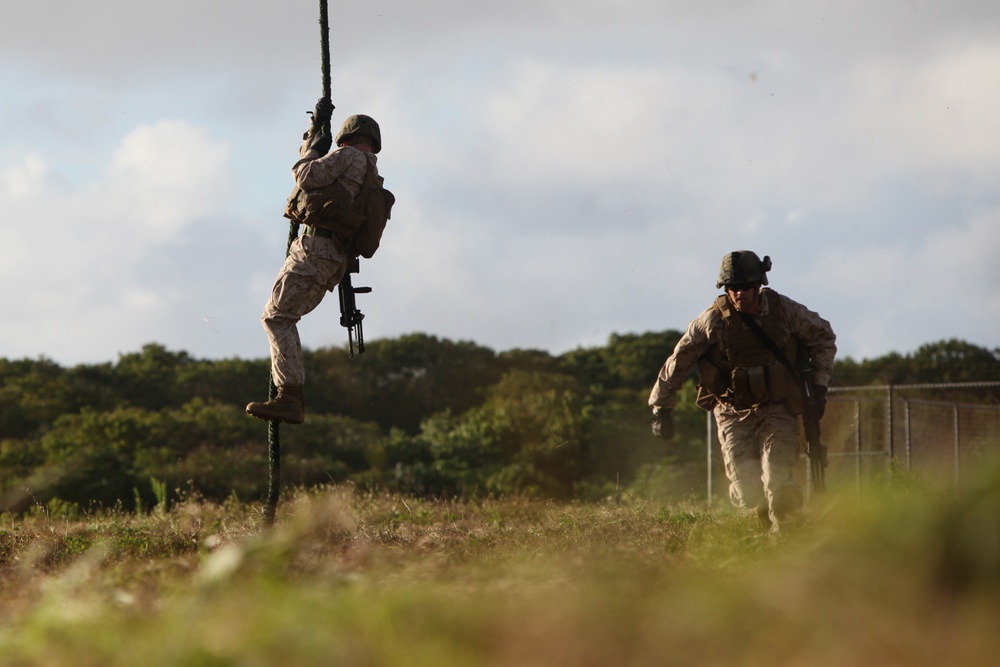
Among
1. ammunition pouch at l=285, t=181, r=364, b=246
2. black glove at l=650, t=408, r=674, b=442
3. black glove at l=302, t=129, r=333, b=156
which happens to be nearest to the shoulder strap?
black glove at l=650, t=408, r=674, b=442

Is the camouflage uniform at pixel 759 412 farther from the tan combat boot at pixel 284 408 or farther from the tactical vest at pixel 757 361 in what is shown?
the tan combat boot at pixel 284 408

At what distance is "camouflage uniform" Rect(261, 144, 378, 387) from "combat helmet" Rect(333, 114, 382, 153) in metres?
0.17

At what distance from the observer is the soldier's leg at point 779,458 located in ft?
26.8

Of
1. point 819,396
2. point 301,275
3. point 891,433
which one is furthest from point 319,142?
point 891,433

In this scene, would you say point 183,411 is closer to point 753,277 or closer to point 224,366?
point 224,366

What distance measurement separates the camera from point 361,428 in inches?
961

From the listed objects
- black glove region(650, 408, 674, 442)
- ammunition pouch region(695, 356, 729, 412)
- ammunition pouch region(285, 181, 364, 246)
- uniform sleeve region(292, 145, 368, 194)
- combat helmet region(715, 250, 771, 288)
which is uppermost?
uniform sleeve region(292, 145, 368, 194)

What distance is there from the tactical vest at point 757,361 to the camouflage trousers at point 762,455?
0.13 meters

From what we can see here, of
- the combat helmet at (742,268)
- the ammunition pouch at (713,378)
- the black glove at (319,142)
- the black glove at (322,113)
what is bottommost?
the ammunition pouch at (713,378)

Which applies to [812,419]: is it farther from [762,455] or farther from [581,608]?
[581,608]

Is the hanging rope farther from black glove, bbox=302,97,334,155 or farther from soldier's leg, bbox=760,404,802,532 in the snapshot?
soldier's leg, bbox=760,404,802,532

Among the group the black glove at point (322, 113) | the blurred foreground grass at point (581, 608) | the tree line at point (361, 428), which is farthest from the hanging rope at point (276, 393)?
the tree line at point (361, 428)

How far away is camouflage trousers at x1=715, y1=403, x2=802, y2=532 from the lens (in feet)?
27.0

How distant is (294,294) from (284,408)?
2.46ft
